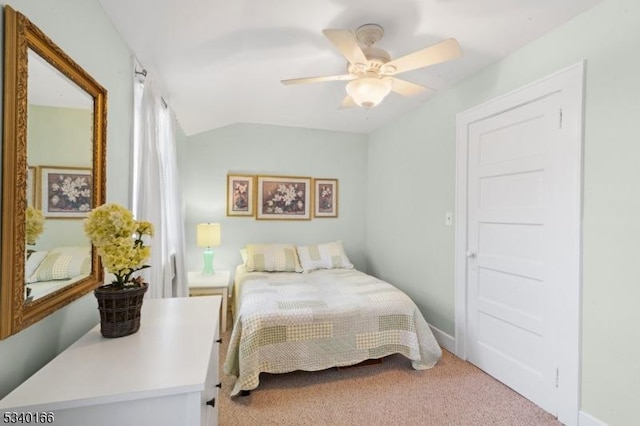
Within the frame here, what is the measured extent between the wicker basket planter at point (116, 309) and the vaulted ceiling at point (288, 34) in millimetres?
1279

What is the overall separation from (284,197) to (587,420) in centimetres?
326

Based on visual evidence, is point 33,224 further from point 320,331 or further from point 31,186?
point 320,331

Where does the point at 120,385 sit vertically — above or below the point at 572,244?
below

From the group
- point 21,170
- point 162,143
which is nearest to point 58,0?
point 21,170

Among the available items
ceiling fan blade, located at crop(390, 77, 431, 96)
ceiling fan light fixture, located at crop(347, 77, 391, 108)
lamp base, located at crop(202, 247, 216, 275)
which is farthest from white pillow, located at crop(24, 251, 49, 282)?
lamp base, located at crop(202, 247, 216, 275)

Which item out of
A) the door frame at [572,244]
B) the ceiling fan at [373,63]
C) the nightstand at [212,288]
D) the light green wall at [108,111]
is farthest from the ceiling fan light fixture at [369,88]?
the nightstand at [212,288]

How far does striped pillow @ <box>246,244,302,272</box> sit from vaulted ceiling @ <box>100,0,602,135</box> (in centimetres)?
168

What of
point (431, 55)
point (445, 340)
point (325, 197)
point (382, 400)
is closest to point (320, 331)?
point (382, 400)

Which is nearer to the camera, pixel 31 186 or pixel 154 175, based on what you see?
pixel 31 186

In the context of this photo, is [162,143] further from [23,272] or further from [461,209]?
[461,209]

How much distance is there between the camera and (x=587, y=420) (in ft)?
5.43

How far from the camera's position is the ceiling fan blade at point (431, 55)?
5.05 ft

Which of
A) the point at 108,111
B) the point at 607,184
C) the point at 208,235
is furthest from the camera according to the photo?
the point at 208,235

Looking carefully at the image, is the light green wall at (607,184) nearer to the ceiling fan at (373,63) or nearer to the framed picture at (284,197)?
the ceiling fan at (373,63)
